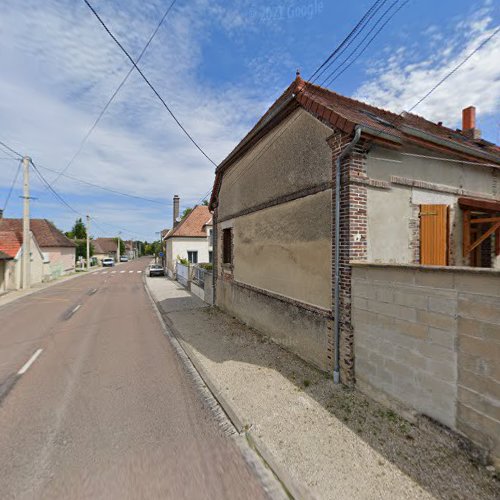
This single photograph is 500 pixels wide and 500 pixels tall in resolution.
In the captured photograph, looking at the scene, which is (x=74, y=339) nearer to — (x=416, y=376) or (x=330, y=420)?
(x=330, y=420)

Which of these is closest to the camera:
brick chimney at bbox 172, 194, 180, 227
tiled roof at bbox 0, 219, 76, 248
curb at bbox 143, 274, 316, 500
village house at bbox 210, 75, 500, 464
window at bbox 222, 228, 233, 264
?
curb at bbox 143, 274, 316, 500

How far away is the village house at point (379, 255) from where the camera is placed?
352cm

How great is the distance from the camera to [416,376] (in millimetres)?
4027

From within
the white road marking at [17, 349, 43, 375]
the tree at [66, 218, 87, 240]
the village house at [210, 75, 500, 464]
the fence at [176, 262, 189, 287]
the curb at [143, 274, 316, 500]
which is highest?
the tree at [66, 218, 87, 240]

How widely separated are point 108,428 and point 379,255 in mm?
5299

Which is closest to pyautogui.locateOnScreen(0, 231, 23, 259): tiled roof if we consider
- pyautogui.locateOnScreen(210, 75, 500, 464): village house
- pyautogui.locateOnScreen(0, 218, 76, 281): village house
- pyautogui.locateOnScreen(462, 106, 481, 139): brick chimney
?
pyautogui.locateOnScreen(0, 218, 76, 281): village house

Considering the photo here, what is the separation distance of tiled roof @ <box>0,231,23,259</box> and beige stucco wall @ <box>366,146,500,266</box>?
23.1 m

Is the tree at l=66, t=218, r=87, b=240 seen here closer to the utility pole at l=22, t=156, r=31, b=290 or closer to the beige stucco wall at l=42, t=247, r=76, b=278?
the beige stucco wall at l=42, t=247, r=76, b=278

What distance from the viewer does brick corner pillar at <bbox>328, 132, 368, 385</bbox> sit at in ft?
16.6

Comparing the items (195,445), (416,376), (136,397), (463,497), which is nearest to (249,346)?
(136,397)

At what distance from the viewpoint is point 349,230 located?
5043 millimetres

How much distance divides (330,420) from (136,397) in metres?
3.25

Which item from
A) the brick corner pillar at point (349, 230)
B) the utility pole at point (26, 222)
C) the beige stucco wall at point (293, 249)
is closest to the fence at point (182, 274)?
the utility pole at point (26, 222)

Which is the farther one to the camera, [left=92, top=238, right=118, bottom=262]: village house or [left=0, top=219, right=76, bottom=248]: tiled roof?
[left=92, top=238, right=118, bottom=262]: village house
